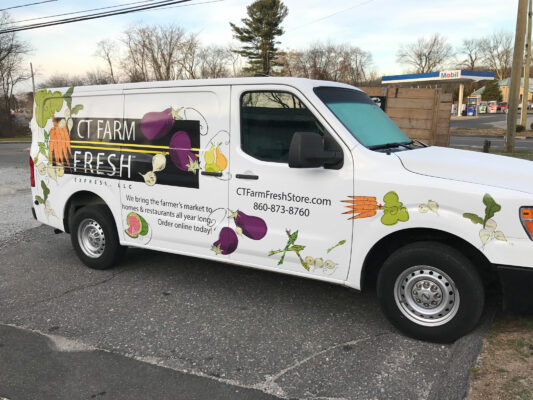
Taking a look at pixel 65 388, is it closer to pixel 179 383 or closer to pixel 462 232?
pixel 179 383

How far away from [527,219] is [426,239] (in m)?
0.73

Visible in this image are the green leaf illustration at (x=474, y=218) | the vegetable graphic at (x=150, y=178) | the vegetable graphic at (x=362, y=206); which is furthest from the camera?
the vegetable graphic at (x=150, y=178)

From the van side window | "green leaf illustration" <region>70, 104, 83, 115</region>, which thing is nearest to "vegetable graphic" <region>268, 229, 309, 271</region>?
the van side window

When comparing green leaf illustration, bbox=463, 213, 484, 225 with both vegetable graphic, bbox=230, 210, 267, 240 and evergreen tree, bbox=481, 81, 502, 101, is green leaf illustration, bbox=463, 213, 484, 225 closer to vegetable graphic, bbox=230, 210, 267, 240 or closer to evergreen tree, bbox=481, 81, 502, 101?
vegetable graphic, bbox=230, 210, 267, 240

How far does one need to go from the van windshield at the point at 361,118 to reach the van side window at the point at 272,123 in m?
0.23

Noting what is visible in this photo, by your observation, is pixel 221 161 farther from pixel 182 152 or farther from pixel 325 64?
pixel 325 64

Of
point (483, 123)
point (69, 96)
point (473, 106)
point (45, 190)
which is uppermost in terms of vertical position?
point (473, 106)

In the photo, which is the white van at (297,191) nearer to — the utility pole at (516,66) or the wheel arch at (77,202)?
the wheel arch at (77,202)

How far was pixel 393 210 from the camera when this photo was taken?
3498 mm

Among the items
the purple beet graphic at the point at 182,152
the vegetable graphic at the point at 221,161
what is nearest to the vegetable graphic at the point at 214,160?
the vegetable graphic at the point at 221,161

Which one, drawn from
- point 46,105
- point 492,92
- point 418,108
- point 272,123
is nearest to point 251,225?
point 272,123

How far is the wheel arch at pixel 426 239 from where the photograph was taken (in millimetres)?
3465

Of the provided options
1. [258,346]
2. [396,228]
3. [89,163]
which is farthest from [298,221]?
[89,163]

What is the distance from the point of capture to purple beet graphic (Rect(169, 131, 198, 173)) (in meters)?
4.42
